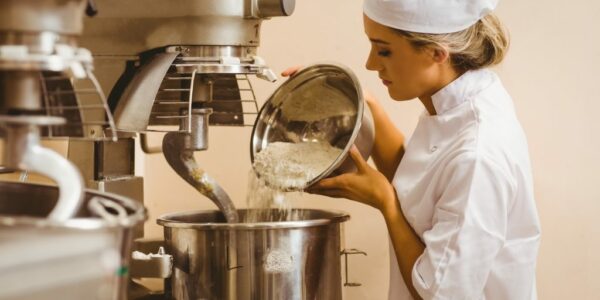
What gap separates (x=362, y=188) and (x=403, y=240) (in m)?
0.11

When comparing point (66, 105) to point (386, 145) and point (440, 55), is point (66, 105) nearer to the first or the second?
point (440, 55)

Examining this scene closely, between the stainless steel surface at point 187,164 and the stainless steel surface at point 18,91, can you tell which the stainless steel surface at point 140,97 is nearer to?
the stainless steel surface at point 187,164

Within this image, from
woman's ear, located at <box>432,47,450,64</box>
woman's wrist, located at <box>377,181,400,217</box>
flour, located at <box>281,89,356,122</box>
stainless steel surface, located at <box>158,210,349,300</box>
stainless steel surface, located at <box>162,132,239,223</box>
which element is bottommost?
stainless steel surface, located at <box>158,210,349,300</box>

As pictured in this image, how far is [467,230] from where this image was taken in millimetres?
1289

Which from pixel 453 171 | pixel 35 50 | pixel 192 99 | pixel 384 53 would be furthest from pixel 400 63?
pixel 35 50

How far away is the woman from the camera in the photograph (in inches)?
51.4

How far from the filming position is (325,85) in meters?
1.54

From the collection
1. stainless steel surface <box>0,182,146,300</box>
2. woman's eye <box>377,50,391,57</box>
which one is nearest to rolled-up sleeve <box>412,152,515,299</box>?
woman's eye <box>377,50,391,57</box>

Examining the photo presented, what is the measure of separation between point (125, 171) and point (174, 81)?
7.8 inches

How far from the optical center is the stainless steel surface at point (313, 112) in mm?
1518

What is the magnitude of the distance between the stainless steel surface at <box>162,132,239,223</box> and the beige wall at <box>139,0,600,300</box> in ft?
1.61

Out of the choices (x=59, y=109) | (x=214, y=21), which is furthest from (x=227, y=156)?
(x=59, y=109)

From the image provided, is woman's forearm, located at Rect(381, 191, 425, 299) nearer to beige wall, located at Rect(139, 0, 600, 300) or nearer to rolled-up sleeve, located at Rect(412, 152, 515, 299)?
rolled-up sleeve, located at Rect(412, 152, 515, 299)

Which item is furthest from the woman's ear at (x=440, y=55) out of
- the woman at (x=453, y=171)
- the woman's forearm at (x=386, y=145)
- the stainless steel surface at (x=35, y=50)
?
the stainless steel surface at (x=35, y=50)
